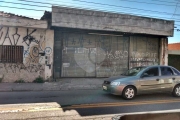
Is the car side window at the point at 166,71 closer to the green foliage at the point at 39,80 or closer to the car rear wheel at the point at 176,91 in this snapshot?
the car rear wheel at the point at 176,91

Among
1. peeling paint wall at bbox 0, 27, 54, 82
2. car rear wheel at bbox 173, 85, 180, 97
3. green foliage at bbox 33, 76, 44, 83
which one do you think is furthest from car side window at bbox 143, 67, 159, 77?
green foliage at bbox 33, 76, 44, 83

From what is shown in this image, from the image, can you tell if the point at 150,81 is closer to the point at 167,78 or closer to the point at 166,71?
the point at 167,78

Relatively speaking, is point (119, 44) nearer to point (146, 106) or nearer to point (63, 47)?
point (63, 47)

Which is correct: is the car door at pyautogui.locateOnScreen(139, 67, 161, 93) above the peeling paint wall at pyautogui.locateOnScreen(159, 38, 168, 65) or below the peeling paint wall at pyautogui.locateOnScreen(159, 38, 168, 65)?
below

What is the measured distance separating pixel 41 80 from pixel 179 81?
29.1 ft

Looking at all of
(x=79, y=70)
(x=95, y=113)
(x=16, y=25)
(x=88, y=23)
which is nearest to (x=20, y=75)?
(x=16, y=25)

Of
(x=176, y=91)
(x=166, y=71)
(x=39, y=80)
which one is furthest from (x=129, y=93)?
(x=39, y=80)

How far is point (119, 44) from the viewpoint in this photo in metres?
15.7

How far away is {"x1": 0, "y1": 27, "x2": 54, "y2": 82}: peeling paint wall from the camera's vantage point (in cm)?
Answer: 1245

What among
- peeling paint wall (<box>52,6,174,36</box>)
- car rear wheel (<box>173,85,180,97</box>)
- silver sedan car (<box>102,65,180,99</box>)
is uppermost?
peeling paint wall (<box>52,6,174,36</box>)

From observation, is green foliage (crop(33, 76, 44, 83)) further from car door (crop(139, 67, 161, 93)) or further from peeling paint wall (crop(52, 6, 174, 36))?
car door (crop(139, 67, 161, 93))

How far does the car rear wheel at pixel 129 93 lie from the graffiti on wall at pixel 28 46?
7.13m

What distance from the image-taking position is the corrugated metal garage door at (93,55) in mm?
14336

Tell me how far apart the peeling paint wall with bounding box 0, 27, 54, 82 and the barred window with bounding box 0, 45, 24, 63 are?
193 mm
